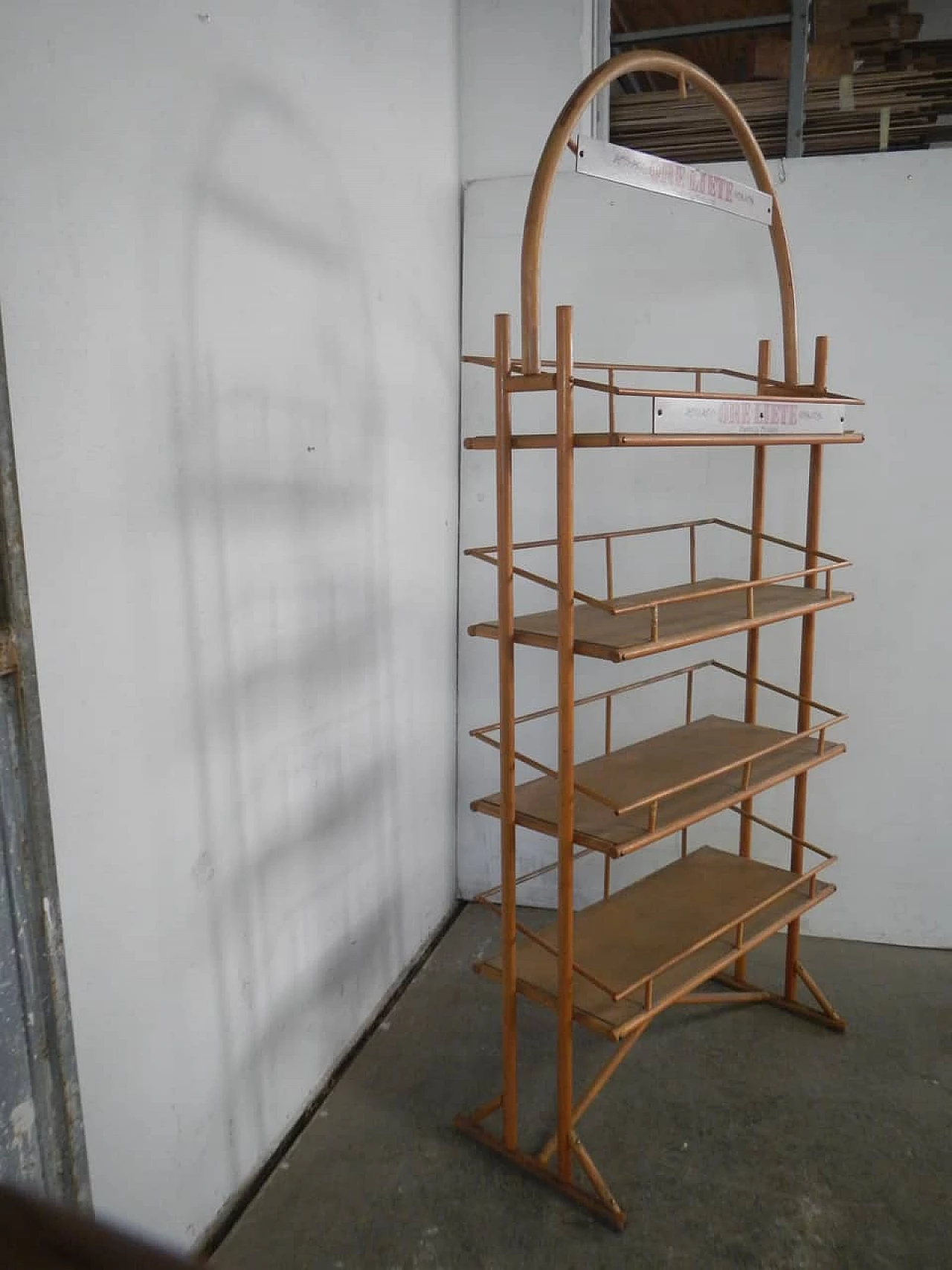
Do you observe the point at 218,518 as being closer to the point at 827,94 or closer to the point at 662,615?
the point at 662,615

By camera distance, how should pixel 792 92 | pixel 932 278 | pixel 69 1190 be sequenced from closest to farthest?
pixel 69 1190, pixel 932 278, pixel 792 92

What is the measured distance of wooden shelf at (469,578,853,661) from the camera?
5.16ft

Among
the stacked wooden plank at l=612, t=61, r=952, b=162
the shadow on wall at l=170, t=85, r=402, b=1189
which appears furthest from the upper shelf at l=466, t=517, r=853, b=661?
the stacked wooden plank at l=612, t=61, r=952, b=162

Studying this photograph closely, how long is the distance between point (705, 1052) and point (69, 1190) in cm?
149

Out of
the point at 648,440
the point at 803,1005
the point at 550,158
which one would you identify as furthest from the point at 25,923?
the point at 803,1005

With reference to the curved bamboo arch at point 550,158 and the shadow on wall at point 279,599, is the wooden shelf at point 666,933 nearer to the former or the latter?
the shadow on wall at point 279,599

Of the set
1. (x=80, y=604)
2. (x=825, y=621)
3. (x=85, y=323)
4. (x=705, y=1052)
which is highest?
(x=85, y=323)

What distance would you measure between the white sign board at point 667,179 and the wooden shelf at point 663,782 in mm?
1036

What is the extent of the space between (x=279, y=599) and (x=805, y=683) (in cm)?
123

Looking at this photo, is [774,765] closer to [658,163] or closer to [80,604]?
[658,163]

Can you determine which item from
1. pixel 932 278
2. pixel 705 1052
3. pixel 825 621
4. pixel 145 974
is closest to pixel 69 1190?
pixel 145 974

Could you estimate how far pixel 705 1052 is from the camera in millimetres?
2201

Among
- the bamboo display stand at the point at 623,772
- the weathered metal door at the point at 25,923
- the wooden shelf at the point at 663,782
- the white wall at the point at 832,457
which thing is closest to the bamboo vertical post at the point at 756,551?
the bamboo display stand at the point at 623,772

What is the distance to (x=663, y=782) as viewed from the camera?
175 centimetres
